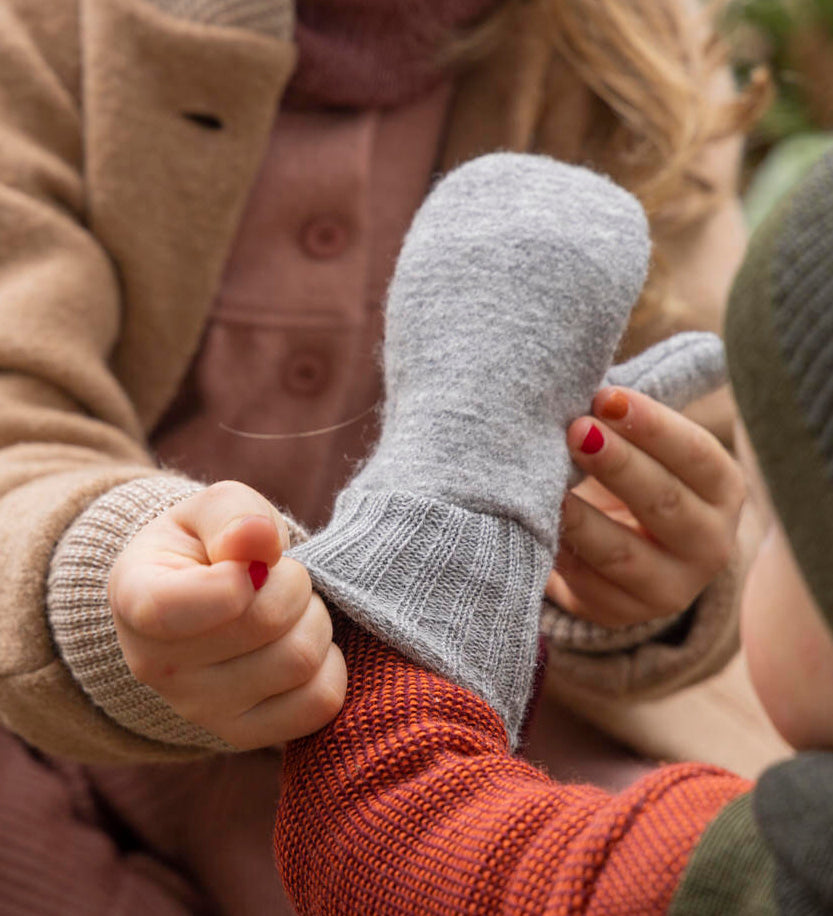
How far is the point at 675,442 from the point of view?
0.41m

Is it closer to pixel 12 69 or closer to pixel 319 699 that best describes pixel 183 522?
pixel 319 699

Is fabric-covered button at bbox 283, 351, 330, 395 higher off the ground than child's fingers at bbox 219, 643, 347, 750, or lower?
lower

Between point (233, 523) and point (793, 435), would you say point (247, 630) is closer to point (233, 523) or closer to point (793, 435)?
point (233, 523)

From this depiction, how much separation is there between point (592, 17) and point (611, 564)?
1.08 ft

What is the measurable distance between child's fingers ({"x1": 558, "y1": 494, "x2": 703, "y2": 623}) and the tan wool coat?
49 mm

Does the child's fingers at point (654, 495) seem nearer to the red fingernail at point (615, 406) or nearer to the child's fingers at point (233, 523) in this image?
the red fingernail at point (615, 406)

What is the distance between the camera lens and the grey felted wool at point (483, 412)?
32 centimetres

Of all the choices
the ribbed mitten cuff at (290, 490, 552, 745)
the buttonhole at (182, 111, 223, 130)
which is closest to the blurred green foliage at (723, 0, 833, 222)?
the buttonhole at (182, 111, 223, 130)

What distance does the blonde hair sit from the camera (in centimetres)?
54

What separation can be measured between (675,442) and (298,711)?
0.20m

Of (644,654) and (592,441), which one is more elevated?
(592,441)

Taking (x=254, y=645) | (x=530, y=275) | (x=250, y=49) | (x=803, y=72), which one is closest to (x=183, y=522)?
(x=254, y=645)

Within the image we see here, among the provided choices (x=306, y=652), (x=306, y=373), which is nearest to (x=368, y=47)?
(x=306, y=373)

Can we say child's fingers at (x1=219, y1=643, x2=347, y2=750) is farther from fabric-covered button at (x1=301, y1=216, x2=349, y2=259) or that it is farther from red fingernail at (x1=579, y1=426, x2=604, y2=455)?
fabric-covered button at (x1=301, y1=216, x2=349, y2=259)
